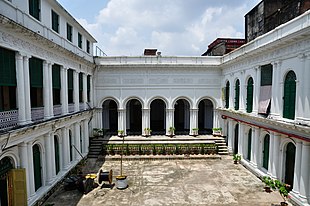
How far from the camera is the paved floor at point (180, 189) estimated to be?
34.1 feet

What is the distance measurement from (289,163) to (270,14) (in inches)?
494

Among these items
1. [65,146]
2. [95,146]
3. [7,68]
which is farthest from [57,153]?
[7,68]

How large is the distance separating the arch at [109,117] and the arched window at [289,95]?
16.0 meters

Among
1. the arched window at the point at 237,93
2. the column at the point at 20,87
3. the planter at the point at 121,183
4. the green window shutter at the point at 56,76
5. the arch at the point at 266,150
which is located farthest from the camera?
the arched window at the point at 237,93

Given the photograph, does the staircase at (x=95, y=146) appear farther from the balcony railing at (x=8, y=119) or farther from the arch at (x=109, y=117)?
the balcony railing at (x=8, y=119)

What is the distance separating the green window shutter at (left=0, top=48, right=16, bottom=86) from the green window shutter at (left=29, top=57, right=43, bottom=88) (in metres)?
1.28

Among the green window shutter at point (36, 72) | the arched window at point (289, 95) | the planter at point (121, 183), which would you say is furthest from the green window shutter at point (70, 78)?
the arched window at point (289, 95)

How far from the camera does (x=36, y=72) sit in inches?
400

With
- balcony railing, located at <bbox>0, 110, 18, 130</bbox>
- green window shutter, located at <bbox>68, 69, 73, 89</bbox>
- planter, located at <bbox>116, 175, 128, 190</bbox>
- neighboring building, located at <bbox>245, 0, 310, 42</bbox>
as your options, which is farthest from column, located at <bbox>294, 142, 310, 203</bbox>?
green window shutter, located at <bbox>68, 69, 73, 89</bbox>

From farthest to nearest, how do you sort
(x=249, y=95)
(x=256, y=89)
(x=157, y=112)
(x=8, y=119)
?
(x=157, y=112) < (x=249, y=95) < (x=256, y=89) < (x=8, y=119)

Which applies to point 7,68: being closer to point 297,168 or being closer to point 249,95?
point 297,168

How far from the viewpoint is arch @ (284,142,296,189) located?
10791 millimetres

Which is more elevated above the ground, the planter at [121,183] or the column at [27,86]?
the column at [27,86]

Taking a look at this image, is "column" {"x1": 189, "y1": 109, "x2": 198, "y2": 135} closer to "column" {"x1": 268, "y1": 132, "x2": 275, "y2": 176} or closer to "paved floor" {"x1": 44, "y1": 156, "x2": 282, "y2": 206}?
"paved floor" {"x1": 44, "y1": 156, "x2": 282, "y2": 206}
